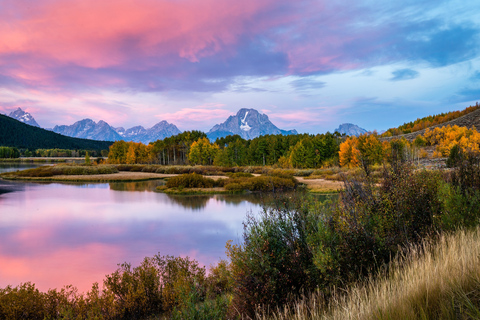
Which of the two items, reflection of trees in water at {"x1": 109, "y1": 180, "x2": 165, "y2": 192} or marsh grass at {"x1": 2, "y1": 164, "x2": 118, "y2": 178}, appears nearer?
reflection of trees in water at {"x1": 109, "y1": 180, "x2": 165, "y2": 192}

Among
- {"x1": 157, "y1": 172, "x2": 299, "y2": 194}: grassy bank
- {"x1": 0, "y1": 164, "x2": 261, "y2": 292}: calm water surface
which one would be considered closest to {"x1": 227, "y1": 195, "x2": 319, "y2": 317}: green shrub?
{"x1": 0, "y1": 164, "x2": 261, "y2": 292}: calm water surface

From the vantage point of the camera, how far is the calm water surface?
11117mm

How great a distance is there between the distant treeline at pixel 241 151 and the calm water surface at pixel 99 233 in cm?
3709

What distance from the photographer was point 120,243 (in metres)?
14.5

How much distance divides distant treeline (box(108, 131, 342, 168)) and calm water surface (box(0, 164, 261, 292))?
37.1 metres

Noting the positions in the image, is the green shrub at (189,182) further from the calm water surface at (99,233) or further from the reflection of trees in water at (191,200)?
the calm water surface at (99,233)

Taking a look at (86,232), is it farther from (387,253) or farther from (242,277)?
(387,253)

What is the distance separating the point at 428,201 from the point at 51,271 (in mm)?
12570

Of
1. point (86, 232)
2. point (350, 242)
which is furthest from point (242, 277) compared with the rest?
point (86, 232)

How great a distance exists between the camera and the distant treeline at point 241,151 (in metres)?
61.5

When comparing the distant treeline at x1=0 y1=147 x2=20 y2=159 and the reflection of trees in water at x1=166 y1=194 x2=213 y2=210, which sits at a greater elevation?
the distant treeline at x1=0 y1=147 x2=20 y2=159

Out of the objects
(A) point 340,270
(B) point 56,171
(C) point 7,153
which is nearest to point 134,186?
(B) point 56,171

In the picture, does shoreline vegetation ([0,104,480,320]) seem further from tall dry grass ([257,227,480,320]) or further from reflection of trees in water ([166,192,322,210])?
reflection of trees in water ([166,192,322,210])

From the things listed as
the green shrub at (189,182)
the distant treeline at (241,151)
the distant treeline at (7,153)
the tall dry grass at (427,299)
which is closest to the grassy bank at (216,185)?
the green shrub at (189,182)
